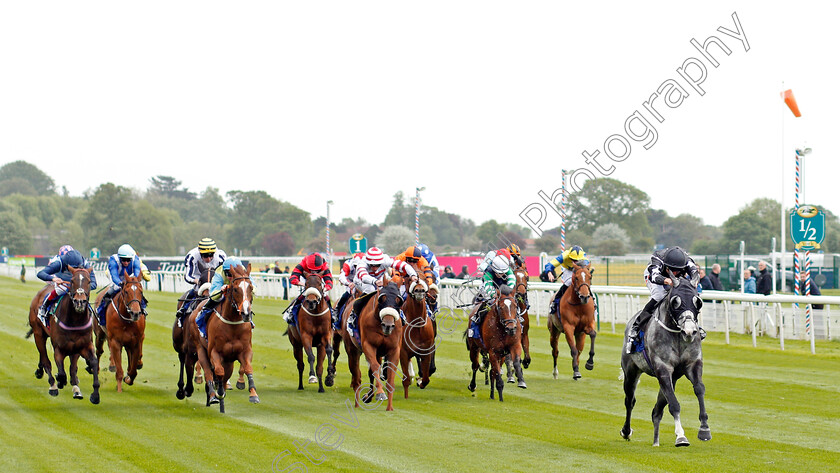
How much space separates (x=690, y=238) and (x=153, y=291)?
42000mm

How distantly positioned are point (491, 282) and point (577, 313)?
2.57m

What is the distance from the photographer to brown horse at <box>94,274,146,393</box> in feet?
38.6

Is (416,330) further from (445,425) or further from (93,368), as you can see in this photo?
(93,368)

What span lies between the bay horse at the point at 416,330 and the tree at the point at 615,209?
42320 millimetres

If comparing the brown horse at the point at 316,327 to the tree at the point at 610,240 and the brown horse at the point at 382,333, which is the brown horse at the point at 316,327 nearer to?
the brown horse at the point at 382,333

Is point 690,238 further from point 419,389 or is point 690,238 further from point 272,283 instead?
point 419,389

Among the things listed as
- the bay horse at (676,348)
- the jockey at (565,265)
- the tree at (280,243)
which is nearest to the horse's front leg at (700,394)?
the bay horse at (676,348)

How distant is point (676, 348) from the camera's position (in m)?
7.68

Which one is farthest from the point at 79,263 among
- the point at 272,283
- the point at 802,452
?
the point at 272,283

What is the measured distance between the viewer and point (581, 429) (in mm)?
9055

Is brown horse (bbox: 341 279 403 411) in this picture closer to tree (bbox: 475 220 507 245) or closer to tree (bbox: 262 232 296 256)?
tree (bbox: 475 220 507 245)

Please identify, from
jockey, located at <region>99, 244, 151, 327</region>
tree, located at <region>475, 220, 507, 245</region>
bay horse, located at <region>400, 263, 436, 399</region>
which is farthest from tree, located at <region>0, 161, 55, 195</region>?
bay horse, located at <region>400, 263, 436, 399</region>

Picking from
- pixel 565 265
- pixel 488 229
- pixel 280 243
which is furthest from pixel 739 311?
pixel 280 243

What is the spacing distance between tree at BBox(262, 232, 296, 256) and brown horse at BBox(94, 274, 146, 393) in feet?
172
